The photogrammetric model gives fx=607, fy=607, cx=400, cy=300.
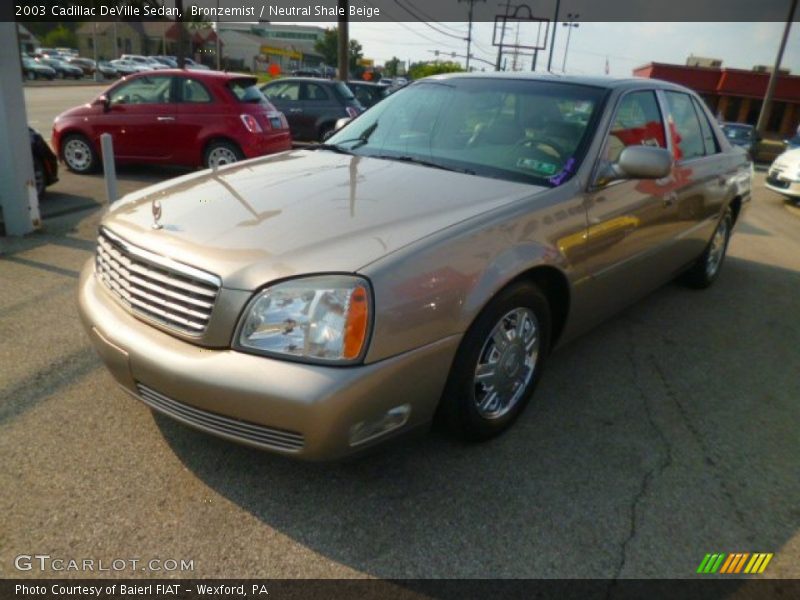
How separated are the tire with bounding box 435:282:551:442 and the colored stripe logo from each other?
3.13ft

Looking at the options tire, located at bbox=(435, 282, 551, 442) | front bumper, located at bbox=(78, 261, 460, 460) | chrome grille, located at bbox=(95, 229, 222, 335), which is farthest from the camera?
tire, located at bbox=(435, 282, 551, 442)

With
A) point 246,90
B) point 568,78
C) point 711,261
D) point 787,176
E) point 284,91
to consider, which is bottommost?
point 787,176

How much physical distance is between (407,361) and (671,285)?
4.05 m

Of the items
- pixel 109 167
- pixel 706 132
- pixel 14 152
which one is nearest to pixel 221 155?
pixel 109 167

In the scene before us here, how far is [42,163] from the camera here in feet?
22.8

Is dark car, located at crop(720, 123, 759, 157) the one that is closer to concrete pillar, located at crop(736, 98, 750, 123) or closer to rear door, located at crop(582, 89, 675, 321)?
concrete pillar, located at crop(736, 98, 750, 123)

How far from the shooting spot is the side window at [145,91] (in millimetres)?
8766

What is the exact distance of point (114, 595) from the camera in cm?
192

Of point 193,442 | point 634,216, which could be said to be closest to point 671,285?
point 634,216

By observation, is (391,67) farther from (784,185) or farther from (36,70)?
(784,185)

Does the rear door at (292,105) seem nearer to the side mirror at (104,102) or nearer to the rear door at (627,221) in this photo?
the side mirror at (104,102)

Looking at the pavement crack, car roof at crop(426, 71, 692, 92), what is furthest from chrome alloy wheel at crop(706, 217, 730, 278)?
the pavement crack

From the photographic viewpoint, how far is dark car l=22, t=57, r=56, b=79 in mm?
42719

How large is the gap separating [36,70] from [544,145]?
51322 millimetres
